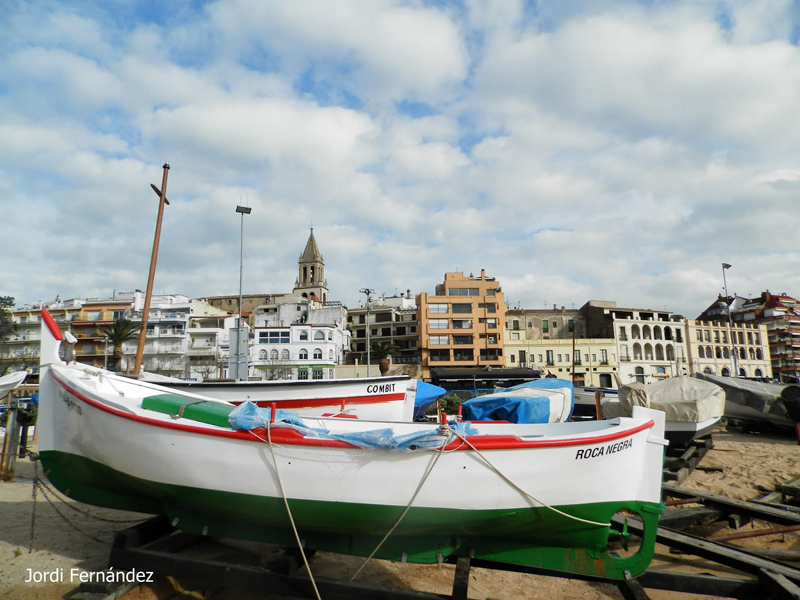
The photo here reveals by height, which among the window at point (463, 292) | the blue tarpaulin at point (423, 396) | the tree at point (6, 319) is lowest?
the blue tarpaulin at point (423, 396)

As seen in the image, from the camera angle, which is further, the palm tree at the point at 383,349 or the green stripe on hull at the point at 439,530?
the palm tree at the point at 383,349

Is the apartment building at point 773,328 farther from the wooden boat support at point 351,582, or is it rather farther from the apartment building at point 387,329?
the wooden boat support at point 351,582

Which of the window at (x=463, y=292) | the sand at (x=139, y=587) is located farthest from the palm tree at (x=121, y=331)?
the sand at (x=139, y=587)

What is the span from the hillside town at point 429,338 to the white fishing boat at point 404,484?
135ft

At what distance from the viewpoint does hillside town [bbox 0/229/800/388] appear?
50.7 metres

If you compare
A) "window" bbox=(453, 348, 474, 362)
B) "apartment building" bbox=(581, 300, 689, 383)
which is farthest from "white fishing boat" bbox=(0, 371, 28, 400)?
"apartment building" bbox=(581, 300, 689, 383)

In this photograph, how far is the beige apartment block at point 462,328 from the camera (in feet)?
178

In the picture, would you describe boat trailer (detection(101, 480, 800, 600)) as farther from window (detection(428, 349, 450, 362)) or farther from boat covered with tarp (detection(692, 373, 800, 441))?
window (detection(428, 349, 450, 362))

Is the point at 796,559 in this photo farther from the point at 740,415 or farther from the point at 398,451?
the point at 740,415

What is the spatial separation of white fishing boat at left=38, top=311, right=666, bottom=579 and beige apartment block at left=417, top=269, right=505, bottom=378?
162ft

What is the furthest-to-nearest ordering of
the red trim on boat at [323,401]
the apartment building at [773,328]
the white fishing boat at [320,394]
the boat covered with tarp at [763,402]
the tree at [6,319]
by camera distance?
1. the apartment building at [773,328]
2. the tree at [6,319]
3. the boat covered with tarp at [763,402]
4. the red trim on boat at [323,401]
5. the white fishing boat at [320,394]

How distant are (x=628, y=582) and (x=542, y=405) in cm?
490

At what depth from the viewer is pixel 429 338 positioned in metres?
54.8

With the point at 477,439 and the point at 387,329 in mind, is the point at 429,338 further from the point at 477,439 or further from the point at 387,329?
the point at 477,439
